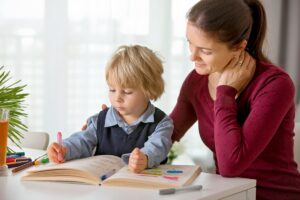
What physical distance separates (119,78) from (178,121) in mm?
353

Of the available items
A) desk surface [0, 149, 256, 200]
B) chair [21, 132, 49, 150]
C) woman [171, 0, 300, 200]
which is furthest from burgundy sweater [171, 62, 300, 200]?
chair [21, 132, 49, 150]

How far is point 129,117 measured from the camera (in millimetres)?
1657

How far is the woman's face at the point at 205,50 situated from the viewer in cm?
158

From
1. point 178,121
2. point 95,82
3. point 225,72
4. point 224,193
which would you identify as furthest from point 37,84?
point 224,193

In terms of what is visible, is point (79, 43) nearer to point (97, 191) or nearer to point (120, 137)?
point (120, 137)

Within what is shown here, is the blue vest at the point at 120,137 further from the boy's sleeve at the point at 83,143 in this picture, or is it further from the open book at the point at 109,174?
the open book at the point at 109,174

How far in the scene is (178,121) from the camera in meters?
1.87

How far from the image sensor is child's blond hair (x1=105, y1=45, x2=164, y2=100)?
1599 millimetres

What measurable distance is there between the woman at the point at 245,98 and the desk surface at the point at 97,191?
10 cm

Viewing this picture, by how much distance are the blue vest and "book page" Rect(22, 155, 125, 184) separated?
0.15m

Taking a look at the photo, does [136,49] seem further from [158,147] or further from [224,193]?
[224,193]

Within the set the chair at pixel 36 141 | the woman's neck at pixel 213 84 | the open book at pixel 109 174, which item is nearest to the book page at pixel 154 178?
the open book at pixel 109 174

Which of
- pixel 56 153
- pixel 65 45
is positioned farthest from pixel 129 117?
pixel 65 45

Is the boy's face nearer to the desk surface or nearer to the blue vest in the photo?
the blue vest
